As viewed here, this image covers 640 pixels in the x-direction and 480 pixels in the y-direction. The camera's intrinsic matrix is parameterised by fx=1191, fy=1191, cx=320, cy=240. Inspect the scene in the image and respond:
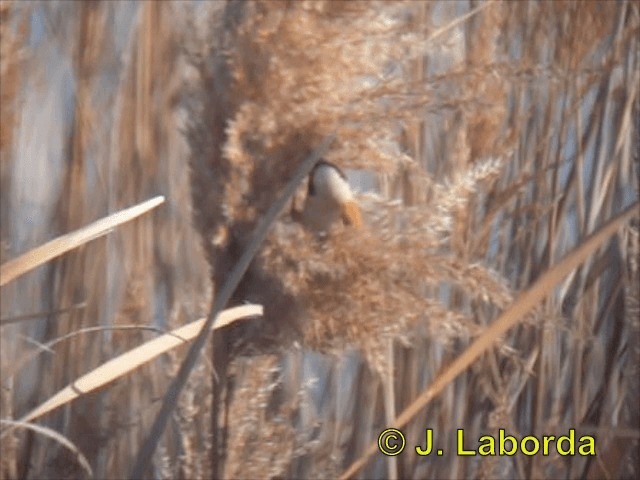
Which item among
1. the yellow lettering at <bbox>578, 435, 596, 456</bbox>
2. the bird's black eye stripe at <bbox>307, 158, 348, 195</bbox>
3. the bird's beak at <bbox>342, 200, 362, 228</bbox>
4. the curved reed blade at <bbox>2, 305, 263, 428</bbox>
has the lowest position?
the yellow lettering at <bbox>578, 435, 596, 456</bbox>

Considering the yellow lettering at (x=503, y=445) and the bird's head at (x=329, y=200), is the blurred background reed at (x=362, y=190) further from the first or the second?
the bird's head at (x=329, y=200)

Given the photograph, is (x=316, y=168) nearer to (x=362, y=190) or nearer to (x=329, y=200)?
(x=329, y=200)

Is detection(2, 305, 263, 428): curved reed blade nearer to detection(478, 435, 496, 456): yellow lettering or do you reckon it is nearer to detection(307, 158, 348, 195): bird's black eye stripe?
detection(307, 158, 348, 195): bird's black eye stripe

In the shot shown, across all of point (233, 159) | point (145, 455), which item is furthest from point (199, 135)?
point (145, 455)

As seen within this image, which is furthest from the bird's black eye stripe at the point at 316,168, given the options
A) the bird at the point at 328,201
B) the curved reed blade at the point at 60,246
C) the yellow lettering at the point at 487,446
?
the yellow lettering at the point at 487,446

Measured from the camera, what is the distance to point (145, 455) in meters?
0.57

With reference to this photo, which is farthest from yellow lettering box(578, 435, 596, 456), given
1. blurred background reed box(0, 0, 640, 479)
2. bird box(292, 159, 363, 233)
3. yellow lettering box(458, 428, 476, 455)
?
bird box(292, 159, 363, 233)

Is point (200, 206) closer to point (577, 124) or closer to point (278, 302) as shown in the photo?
point (278, 302)

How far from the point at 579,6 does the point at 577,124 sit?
0.14m

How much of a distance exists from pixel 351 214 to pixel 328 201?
0.02 metres

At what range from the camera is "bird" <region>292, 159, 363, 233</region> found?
0.90 meters

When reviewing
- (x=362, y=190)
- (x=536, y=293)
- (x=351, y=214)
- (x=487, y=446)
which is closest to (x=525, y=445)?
(x=487, y=446)

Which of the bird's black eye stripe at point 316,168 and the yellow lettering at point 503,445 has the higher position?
the bird's black eye stripe at point 316,168

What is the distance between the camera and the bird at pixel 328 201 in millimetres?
901
